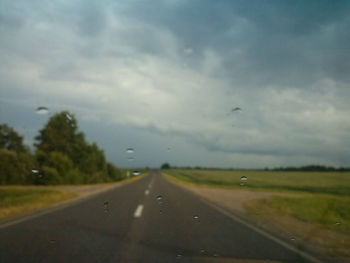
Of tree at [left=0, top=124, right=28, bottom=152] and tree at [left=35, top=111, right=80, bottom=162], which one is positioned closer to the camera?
tree at [left=35, top=111, right=80, bottom=162]

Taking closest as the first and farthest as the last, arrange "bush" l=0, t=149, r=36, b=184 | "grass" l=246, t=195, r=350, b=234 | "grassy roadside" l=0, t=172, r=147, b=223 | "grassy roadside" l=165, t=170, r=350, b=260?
1. "grassy roadside" l=165, t=170, r=350, b=260
2. "grass" l=246, t=195, r=350, b=234
3. "grassy roadside" l=0, t=172, r=147, b=223
4. "bush" l=0, t=149, r=36, b=184

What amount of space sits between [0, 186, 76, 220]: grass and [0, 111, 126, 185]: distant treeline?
2.47ft

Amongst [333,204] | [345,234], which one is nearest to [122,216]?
[345,234]

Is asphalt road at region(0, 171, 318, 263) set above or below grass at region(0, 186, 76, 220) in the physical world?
above

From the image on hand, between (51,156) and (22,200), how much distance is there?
14.3 feet

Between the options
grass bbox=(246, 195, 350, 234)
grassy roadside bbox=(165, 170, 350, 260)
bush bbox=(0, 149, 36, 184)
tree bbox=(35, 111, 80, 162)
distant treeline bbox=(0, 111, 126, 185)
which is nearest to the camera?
grassy roadside bbox=(165, 170, 350, 260)

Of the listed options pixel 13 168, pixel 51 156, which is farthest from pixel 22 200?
pixel 51 156

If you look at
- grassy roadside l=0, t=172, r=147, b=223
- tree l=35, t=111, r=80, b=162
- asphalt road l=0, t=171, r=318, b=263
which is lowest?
grassy roadside l=0, t=172, r=147, b=223

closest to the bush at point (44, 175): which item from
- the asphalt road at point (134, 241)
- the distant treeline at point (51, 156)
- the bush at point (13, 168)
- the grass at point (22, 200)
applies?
the distant treeline at point (51, 156)

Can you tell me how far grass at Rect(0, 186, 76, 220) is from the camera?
33.4 ft

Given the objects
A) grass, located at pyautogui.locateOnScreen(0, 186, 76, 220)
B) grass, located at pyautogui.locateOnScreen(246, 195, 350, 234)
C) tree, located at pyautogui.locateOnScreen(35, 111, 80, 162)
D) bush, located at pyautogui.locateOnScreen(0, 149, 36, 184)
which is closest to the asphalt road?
tree, located at pyautogui.locateOnScreen(35, 111, 80, 162)

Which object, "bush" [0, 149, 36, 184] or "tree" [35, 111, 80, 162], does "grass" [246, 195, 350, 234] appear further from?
"bush" [0, 149, 36, 184]

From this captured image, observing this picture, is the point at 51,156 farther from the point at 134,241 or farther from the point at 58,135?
the point at 134,241

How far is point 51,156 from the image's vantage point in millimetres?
10211
